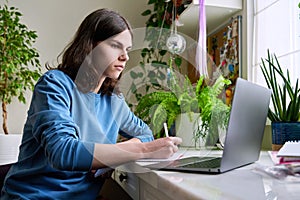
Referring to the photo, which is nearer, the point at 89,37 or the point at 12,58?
the point at 89,37

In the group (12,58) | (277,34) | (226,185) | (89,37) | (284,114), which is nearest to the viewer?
(226,185)

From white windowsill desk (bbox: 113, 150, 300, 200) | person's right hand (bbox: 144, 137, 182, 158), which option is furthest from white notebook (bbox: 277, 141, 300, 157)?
person's right hand (bbox: 144, 137, 182, 158)

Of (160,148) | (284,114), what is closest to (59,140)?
(160,148)

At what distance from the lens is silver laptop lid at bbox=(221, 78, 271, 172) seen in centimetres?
72

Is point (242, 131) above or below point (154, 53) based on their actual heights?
below

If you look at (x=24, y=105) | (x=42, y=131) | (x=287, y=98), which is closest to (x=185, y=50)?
(x=287, y=98)

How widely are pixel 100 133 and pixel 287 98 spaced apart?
0.80m

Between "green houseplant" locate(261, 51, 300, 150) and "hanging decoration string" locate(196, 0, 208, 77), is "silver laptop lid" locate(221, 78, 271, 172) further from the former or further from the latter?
"hanging decoration string" locate(196, 0, 208, 77)

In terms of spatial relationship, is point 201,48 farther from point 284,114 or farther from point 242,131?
point 242,131

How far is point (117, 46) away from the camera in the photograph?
1076 millimetres

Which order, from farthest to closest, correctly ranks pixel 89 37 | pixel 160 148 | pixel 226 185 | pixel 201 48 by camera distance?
pixel 201 48 → pixel 89 37 → pixel 160 148 → pixel 226 185

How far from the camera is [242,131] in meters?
0.78

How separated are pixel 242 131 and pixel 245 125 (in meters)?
0.02

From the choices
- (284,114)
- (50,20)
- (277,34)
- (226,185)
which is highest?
(50,20)
